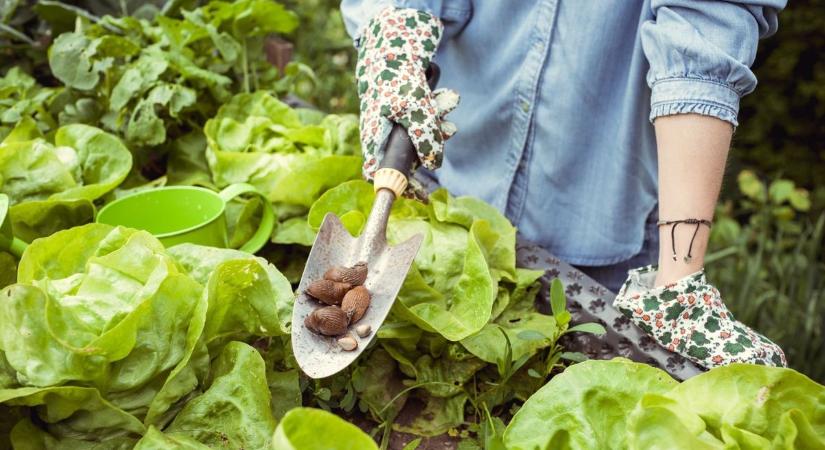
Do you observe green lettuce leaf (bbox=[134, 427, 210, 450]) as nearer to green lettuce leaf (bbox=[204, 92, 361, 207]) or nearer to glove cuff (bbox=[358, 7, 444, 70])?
green lettuce leaf (bbox=[204, 92, 361, 207])

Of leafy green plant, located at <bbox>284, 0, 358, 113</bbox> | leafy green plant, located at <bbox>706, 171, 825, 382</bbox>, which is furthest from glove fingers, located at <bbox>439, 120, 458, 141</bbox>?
leafy green plant, located at <bbox>284, 0, 358, 113</bbox>

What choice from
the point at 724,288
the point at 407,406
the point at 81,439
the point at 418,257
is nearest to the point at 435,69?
the point at 418,257

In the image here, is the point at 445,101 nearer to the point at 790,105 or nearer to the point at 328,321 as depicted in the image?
the point at 328,321

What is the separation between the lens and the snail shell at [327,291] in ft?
3.13

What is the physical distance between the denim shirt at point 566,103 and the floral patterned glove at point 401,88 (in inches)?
2.3

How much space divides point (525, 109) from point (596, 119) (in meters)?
0.14

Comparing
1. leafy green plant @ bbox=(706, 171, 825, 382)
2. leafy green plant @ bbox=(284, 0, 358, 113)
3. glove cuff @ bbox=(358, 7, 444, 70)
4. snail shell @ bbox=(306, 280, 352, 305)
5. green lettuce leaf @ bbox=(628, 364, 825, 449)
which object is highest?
glove cuff @ bbox=(358, 7, 444, 70)

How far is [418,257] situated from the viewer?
3.66ft

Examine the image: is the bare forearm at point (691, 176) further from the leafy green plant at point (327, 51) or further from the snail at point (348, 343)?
the leafy green plant at point (327, 51)

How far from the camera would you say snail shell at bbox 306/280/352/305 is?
3.13 ft

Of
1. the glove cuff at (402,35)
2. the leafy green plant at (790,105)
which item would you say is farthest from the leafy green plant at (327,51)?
the glove cuff at (402,35)

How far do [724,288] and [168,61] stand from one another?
1.88 metres

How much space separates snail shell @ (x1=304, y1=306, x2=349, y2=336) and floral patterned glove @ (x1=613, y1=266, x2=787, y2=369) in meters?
0.42

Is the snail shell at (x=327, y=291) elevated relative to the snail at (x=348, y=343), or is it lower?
elevated
